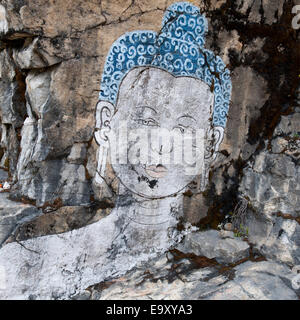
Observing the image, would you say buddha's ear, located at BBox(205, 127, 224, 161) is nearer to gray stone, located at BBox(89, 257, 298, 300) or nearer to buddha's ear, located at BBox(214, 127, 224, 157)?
buddha's ear, located at BBox(214, 127, 224, 157)

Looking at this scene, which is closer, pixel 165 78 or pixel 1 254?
pixel 1 254

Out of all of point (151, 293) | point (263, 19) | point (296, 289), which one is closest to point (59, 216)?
point (151, 293)

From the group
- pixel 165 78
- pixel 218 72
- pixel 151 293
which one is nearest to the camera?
pixel 151 293

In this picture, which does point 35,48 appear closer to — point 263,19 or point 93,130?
point 93,130

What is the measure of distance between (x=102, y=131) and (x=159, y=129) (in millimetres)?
492

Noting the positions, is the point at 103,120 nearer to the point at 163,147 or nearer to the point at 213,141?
the point at 163,147

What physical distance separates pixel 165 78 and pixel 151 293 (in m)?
1.70

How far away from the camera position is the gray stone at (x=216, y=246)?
265 centimetres

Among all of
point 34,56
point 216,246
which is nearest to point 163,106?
point 34,56

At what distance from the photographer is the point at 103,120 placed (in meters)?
2.43

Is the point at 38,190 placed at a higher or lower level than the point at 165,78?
lower

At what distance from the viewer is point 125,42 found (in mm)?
2373

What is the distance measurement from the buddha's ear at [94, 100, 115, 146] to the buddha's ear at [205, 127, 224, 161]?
3.15ft

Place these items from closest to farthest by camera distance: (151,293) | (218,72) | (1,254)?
(1,254) → (151,293) → (218,72)
